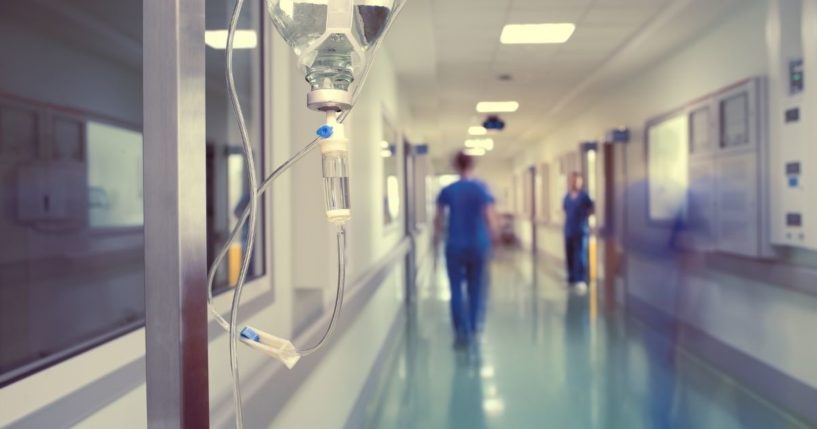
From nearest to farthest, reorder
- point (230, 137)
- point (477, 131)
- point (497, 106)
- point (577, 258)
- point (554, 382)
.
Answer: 1. point (554, 382)
2. point (577, 258)
3. point (497, 106)
4. point (230, 137)
5. point (477, 131)

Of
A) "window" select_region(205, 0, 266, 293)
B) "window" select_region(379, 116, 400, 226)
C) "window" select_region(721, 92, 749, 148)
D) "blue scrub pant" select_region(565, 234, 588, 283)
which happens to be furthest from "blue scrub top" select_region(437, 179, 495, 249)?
"blue scrub pant" select_region(565, 234, 588, 283)

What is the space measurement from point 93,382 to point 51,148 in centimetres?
509

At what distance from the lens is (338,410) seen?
2.85m

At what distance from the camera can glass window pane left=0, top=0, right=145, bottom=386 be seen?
199 inches

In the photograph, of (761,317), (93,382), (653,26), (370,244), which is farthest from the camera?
(653,26)

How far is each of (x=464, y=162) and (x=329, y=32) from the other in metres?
4.45

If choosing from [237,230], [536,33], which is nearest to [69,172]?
[536,33]

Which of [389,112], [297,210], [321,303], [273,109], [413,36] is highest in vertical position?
[413,36]

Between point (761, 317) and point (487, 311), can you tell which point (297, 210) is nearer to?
point (761, 317)

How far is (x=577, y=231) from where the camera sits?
844cm

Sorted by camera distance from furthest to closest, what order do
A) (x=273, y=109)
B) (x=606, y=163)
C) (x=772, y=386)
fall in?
(x=606, y=163) → (x=772, y=386) → (x=273, y=109)

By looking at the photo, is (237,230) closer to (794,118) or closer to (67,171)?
(794,118)

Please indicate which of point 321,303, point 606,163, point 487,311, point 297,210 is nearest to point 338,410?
point 321,303

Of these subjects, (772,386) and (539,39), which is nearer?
(772,386)
